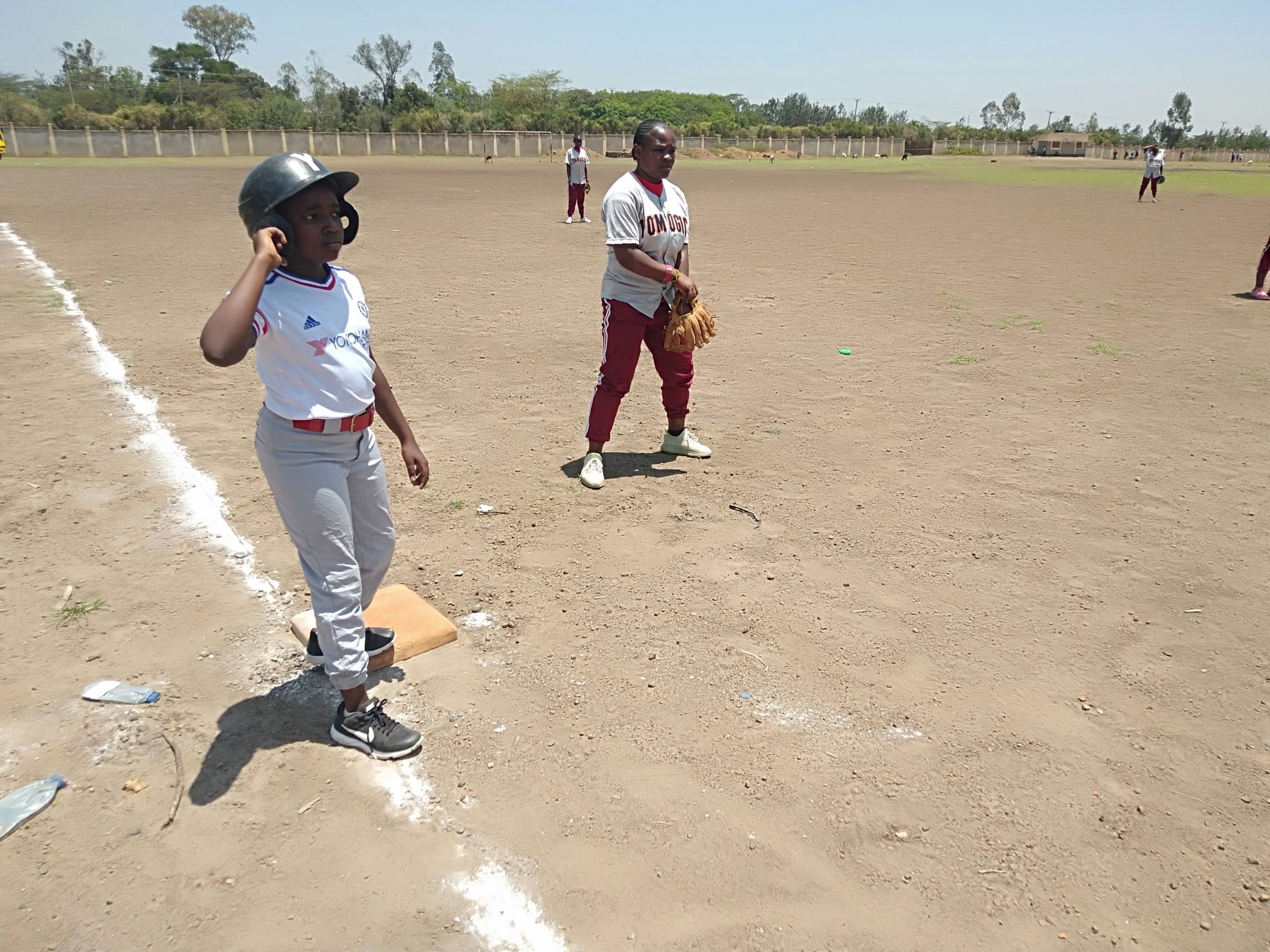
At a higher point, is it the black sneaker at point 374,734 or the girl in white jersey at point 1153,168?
the girl in white jersey at point 1153,168

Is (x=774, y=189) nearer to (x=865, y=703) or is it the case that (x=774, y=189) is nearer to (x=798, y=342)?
(x=798, y=342)

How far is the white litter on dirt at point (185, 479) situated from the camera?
4555mm

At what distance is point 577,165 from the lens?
66.8ft

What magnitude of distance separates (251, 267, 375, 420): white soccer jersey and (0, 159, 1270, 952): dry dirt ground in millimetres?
1254

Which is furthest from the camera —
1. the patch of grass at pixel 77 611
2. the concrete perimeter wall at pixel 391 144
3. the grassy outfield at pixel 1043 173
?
the concrete perimeter wall at pixel 391 144

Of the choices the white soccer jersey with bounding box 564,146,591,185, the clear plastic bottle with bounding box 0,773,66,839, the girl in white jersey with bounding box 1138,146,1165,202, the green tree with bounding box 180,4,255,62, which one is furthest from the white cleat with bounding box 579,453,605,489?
the green tree with bounding box 180,4,255,62

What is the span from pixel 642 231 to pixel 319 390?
2949 mm

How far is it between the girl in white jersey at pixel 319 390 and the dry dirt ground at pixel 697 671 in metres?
0.49

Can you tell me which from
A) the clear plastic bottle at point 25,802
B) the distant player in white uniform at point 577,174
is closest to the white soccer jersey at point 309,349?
the clear plastic bottle at point 25,802

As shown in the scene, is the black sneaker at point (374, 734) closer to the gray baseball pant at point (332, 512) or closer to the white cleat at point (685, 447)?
the gray baseball pant at point (332, 512)

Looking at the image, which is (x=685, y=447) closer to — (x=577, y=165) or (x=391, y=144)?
(x=577, y=165)

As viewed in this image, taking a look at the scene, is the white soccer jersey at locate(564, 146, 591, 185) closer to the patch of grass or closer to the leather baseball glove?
the leather baseball glove

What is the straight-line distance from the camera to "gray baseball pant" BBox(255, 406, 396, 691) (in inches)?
112

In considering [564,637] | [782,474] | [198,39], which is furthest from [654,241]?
[198,39]
